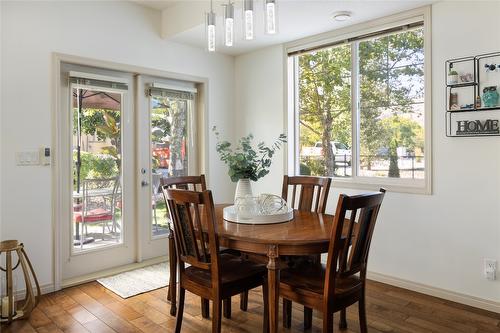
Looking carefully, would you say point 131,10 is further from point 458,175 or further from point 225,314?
point 458,175

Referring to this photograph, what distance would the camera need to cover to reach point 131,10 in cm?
363

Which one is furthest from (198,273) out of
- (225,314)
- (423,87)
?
(423,87)

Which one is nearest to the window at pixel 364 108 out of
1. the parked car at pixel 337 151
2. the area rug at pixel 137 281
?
the parked car at pixel 337 151

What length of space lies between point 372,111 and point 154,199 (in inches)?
96.3

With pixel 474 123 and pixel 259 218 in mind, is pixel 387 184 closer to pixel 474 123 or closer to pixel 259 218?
pixel 474 123

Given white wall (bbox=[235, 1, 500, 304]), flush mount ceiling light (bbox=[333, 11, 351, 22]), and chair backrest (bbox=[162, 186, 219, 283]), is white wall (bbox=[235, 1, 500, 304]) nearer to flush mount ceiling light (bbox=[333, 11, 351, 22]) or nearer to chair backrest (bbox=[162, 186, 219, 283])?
flush mount ceiling light (bbox=[333, 11, 351, 22])

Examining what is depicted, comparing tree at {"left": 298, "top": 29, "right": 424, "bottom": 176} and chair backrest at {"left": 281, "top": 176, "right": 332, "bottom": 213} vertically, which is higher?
tree at {"left": 298, "top": 29, "right": 424, "bottom": 176}

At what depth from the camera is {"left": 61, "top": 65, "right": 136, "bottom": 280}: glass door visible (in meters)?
3.32

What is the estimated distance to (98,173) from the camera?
351cm

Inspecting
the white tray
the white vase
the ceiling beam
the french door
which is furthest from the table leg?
the ceiling beam

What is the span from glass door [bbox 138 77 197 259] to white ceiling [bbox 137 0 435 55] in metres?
0.59

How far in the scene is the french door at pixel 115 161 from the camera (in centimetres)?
331

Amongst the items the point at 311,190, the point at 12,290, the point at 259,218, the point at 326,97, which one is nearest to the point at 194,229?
the point at 259,218

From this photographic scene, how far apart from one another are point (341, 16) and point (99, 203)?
113 inches
